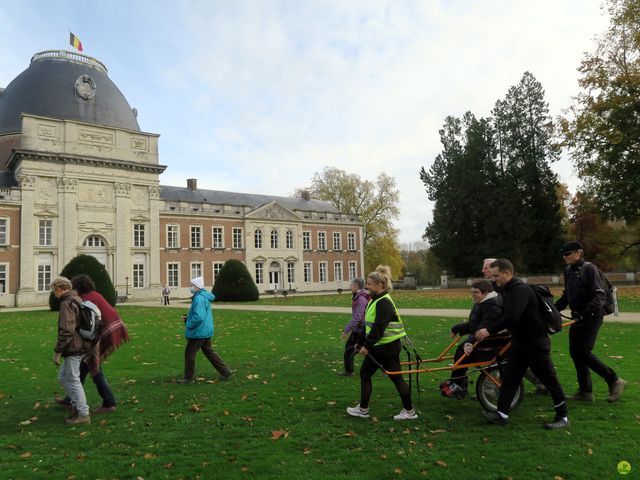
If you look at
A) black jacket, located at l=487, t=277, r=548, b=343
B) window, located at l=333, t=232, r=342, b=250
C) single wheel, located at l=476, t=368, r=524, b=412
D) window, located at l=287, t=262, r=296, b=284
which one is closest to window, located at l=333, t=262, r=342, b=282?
window, located at l=333, t=232, r=342, b=250

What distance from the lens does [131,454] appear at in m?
4.57

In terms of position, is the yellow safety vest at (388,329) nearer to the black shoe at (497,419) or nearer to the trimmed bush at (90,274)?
the black shoe at (497,419)

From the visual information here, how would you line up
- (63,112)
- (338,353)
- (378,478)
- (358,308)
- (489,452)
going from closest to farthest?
(378,478) → (489,452) → (358,308) → (338,353) → (63,112)

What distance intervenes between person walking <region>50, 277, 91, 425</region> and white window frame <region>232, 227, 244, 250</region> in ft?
137

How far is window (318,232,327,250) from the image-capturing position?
52.7 m

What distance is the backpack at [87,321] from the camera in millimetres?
5777

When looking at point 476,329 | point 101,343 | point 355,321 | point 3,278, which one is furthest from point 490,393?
point 3,278

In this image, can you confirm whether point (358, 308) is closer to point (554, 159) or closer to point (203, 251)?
point (203, 251)

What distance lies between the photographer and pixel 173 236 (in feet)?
142

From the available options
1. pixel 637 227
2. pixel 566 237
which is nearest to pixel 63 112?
pixel 566 237

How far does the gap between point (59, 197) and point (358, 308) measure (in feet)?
122

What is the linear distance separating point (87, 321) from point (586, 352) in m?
6.27

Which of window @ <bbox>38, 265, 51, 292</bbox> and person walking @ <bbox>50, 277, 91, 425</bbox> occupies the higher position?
window @ <bbox>38, 265, 51, 292</bbox>

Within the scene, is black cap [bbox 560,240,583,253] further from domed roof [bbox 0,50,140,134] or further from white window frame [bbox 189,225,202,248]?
domed roof [bbox 0,50,140,134]
